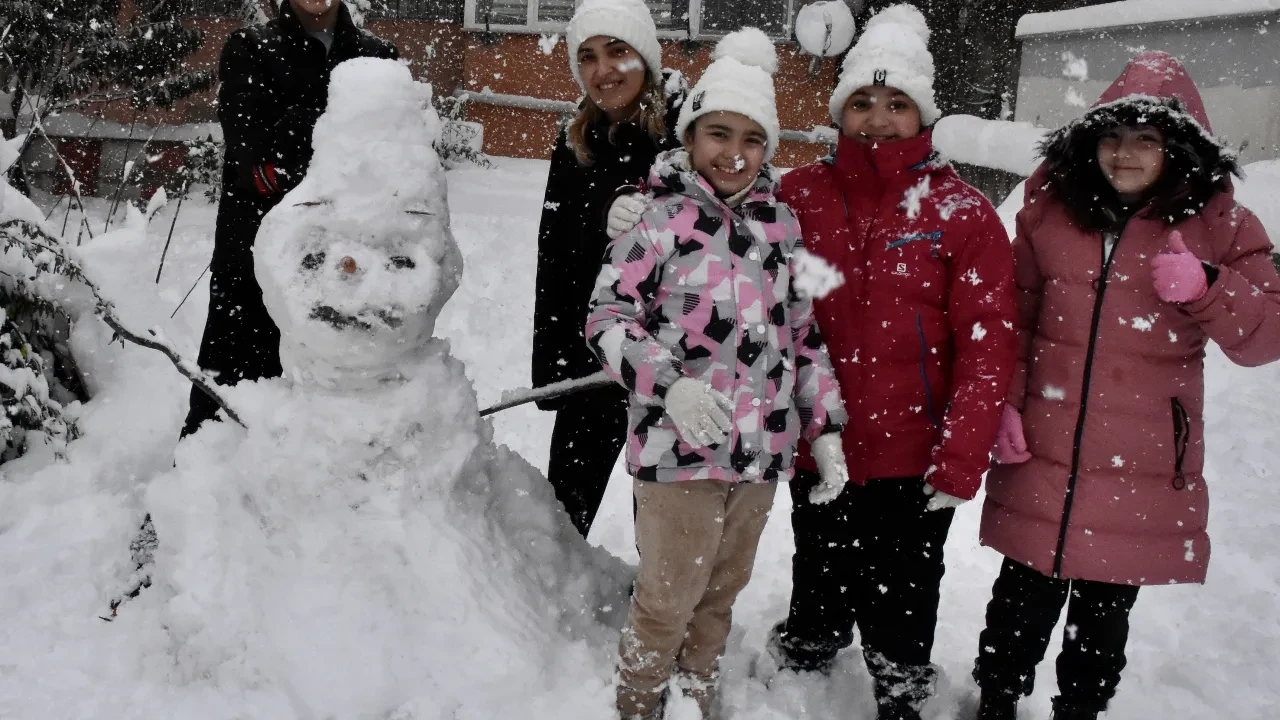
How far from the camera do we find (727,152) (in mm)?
2074

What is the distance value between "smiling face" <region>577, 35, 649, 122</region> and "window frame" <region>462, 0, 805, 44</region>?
24.8ft

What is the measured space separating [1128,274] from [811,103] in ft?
26.2

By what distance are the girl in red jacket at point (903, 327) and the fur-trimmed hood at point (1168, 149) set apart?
0.30 meters

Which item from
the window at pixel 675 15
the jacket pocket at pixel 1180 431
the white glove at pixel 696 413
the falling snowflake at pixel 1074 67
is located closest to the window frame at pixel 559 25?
the window at pixel 675 15

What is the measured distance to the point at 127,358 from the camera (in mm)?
2719

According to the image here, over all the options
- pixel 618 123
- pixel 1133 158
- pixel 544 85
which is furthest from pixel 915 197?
pixel 544 85

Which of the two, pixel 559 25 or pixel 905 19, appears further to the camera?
pixel 559 25

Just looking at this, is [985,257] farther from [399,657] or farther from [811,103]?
[811,103]

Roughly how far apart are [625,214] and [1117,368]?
132 cm

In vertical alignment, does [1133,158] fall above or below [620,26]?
below

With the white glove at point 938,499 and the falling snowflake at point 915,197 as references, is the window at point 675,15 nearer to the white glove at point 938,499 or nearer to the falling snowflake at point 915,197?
the falling snowflake at point 915,197

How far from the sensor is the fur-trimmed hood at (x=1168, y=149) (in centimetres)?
212

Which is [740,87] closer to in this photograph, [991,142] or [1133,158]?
[1133,158]

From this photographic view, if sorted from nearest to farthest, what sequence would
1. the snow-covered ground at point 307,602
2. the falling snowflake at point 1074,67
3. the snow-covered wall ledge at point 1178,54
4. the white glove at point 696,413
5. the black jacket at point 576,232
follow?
the white glove at point 696,413
the snow-covered ground at point 307,602
the black jacket at point 576,232
the snow-covered wall ledge at point 1178,54
the falling snowflake at point 1074,67
